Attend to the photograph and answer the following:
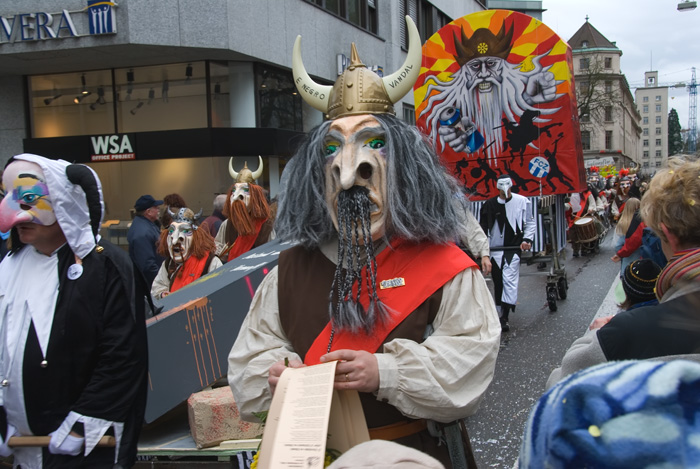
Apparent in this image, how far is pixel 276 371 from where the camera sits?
1.92 m

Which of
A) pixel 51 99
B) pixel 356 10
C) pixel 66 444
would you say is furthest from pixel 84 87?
pixel 66 444

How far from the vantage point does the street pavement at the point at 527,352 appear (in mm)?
4301

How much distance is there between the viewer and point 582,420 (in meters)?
0.81

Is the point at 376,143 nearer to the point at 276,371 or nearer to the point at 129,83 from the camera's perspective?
the point at 276,371

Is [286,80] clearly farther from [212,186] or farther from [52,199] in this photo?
[52,199]

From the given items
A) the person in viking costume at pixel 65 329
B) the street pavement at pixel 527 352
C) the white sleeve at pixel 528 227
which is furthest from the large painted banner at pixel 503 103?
the person in viking costume at pixel 65 329

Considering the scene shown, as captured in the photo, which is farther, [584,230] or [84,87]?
[84,87]

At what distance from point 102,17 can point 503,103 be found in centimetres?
829

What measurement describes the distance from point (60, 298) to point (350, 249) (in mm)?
1201

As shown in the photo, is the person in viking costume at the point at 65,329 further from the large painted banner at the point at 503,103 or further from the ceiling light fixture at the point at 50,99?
the ceiling light fixture at the point at 50,99

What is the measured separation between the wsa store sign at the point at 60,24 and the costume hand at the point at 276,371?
12036 mm

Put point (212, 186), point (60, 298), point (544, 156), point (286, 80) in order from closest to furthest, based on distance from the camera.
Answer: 1. point (60, 298)
2. point (544, 156)
3. point (212, 186)
4. point (286, 80)

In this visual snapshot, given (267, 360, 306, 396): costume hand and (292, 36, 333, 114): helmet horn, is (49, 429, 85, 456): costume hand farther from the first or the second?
(292, 36, 333, 114): helmet horn

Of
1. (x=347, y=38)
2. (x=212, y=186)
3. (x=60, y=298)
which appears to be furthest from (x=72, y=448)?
(x=347, y=38)
